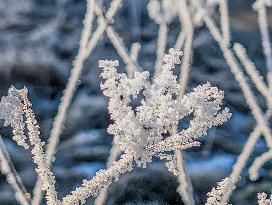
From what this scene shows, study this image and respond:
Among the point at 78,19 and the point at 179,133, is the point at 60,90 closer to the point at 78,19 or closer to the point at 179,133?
the point at 78,19

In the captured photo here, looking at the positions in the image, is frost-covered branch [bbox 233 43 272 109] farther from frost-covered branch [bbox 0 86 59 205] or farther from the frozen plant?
frost-covered branch [bbox 0 86 59 205]

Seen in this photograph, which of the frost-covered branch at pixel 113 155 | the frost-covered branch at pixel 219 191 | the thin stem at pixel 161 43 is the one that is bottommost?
the frost-covered branch at pixel 219 191

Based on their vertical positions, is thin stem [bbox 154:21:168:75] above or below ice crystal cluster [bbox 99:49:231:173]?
above

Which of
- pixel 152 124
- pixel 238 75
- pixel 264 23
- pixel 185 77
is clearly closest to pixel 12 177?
pixel 152 124

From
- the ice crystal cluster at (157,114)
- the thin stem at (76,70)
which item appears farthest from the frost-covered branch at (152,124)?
the thin stem at (76,70)

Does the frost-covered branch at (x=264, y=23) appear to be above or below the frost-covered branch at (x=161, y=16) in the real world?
below

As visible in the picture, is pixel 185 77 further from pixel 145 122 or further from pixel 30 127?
pixel 30 127

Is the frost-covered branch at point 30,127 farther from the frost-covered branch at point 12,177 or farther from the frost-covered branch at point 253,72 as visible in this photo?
the frost-covered branch at point 253,72

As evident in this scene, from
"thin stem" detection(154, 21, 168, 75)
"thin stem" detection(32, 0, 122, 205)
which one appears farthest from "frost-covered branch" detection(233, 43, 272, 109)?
"thin stem" detection(32, 0, 122, 205)
